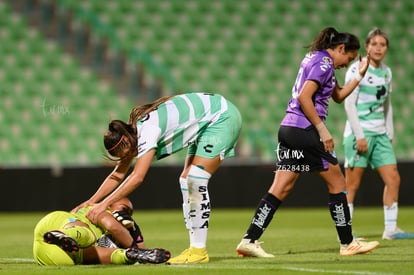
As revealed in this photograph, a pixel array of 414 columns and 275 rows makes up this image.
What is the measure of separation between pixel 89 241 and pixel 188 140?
1085mm

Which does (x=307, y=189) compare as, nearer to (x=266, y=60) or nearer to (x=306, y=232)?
(x=266, y=60)

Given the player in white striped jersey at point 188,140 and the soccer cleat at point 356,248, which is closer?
the player in white striped jersey at point 188,140

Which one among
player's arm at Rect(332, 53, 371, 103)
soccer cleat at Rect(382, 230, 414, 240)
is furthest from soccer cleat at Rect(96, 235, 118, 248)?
soccer cleat at Rect(382, 230, 414, 240)

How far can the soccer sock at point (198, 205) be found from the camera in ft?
22.7

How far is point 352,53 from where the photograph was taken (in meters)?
7.59

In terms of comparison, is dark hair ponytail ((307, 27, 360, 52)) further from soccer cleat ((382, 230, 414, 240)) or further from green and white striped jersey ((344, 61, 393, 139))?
soccer cleat ((382, 230, 414, 240))

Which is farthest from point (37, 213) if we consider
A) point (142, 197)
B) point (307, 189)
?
point (307, 189)

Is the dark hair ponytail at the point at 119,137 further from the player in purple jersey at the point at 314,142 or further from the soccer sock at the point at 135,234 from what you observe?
the player in purple jersey at the point at 314,142

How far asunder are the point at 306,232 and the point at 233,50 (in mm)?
8842

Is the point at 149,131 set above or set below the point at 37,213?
above

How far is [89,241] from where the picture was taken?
22.2ft

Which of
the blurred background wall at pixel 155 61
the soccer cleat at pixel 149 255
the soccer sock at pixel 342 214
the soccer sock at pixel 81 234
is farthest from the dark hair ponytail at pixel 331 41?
the blurred background wall at pixel 155 61

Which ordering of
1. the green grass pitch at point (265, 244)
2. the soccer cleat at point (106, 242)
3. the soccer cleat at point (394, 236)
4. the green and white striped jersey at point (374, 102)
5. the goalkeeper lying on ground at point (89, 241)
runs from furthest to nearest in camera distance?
the green and white striped jersey at point (374, 102) → the soccer cleat at point (394, 236) → the soccer cleat at point (106, 242) → the goalkeeper lying on ground at point (89, 241) → the green grass pitch at point (265, 244)

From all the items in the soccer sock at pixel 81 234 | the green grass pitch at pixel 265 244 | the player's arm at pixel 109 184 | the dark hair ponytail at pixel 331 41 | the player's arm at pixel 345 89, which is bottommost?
the green grass pitch at pixel 265 244
